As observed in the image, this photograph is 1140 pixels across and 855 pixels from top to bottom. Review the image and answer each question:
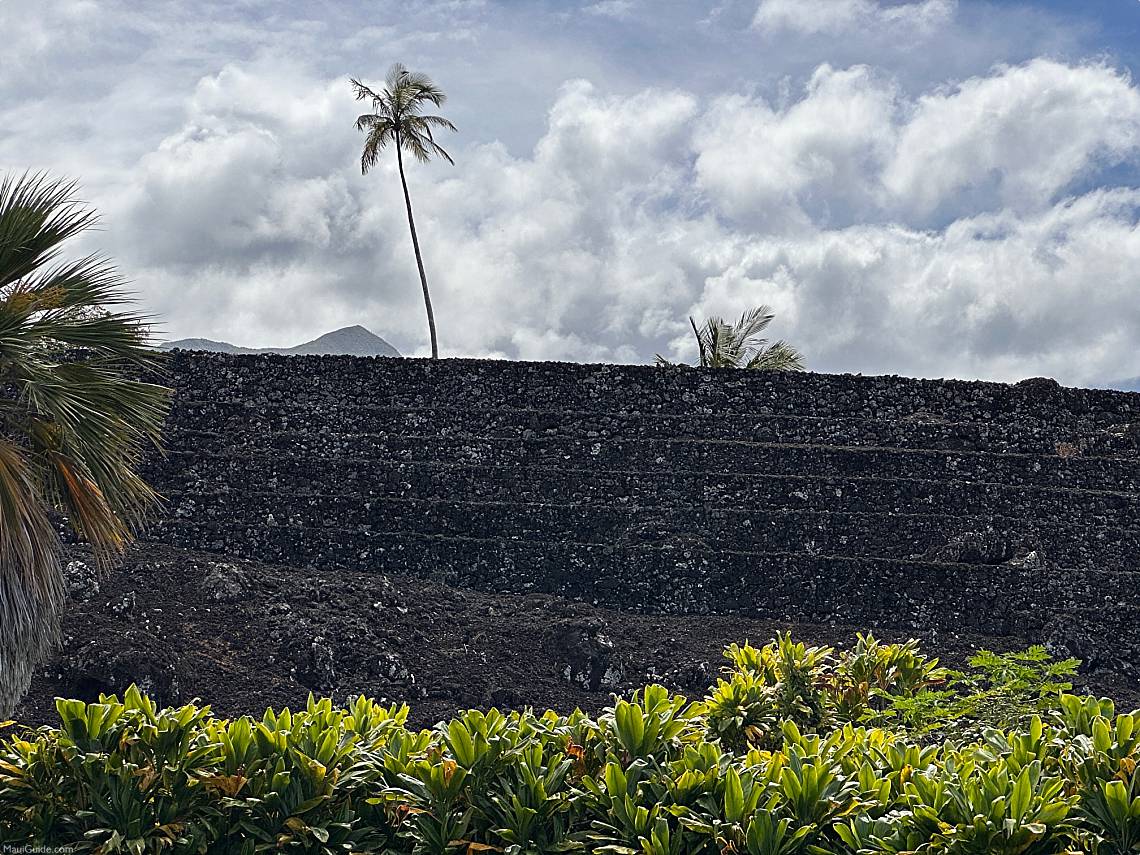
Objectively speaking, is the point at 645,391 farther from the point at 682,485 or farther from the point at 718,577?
the point at 718,577

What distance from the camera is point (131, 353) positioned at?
305 inches

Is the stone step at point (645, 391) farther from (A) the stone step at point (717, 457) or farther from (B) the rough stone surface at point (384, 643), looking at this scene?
(B) the rough stone surface at point (384, 643)

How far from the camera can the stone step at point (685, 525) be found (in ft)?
48.0

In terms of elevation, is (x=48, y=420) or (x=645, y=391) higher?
(x=645, y=391)

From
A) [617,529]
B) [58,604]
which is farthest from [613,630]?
[58,604]

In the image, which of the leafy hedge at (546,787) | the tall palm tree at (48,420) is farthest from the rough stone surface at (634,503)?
the leafy hedge at (546,787)

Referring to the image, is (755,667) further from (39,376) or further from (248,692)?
(248,692)

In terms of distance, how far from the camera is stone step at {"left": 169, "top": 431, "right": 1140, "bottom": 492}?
15.5 metres

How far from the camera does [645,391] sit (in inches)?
647

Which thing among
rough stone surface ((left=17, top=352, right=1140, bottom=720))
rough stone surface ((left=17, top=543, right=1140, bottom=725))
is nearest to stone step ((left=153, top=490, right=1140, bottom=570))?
rough stone surface ((left=17, top=352, right=1140, bottom=720))

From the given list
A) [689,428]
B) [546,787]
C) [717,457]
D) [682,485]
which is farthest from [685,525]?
[546,787]

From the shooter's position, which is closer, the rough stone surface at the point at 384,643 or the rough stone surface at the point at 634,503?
the rough stone surface at the point at 384,643

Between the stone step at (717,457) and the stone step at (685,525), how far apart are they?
2.39 ft

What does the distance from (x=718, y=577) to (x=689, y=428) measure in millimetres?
2539
